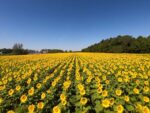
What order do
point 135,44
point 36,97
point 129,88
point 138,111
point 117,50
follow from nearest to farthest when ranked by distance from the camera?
point 138,111 → point 36,97 → point 129,88 → point 135,44 → point 117,50

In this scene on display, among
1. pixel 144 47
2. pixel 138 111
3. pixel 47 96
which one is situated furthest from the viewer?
pixel 144 47

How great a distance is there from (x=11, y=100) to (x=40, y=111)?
1.71 meters

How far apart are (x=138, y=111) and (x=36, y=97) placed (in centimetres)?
297

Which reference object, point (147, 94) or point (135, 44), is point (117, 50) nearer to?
point (135, 44)

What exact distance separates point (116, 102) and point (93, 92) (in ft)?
4.11

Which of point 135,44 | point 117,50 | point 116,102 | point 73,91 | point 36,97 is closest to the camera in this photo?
point 116,102

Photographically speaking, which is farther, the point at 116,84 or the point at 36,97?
the point at 116,84

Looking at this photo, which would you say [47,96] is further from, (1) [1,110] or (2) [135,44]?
(2) [135,44]

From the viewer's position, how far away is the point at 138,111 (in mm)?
4121

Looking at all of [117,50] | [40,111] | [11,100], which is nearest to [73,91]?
[11,100]

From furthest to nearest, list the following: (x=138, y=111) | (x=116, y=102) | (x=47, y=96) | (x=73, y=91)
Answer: (x=73, y=91)
(x=47, y=96)
(x=116, y=102)
(x=138, y=111)

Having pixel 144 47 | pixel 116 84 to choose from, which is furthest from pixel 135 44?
pixel 116 84

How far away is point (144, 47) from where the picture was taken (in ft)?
194

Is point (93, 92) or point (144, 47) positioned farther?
point (144, 47)
